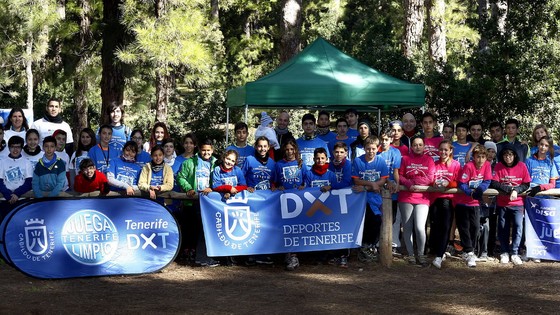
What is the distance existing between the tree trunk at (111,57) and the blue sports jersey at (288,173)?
27.7 ft

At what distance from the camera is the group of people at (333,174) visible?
1014cm

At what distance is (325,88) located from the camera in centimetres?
1356

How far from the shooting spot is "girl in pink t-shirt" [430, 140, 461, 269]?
10.5 meters

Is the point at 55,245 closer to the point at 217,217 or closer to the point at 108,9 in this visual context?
the point at 217,217

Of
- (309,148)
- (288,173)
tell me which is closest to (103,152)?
(288,173)

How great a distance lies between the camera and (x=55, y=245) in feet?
30.6

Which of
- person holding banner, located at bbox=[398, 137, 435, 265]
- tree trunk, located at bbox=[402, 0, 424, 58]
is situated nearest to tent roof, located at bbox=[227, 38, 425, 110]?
person holding banner, located at bbox=[398, 137, 435, 265]

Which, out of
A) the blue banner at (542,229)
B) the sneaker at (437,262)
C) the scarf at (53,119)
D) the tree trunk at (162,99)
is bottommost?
the sneaker at (437,262)

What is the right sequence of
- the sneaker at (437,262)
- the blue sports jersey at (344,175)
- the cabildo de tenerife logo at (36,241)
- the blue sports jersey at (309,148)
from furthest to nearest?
the blue sports jersey at (309,148)
the blue sports jersey at (344,175)
the sneaker at (437,262)
the cabildo de tenerife logo at (36,241)

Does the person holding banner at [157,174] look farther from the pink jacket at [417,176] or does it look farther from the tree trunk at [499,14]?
the tree trunk at [499,14]

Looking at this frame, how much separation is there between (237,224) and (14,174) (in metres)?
2.95

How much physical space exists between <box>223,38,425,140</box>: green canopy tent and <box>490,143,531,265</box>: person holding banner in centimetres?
329

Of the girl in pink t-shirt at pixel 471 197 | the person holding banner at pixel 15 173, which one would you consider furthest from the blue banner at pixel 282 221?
the person holding banner at pixel 15 173

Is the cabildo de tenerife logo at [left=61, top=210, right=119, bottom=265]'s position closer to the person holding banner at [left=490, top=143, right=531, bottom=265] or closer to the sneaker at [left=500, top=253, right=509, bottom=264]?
the person holding banner at [left=490, top=143, right=531, bottom=265]
